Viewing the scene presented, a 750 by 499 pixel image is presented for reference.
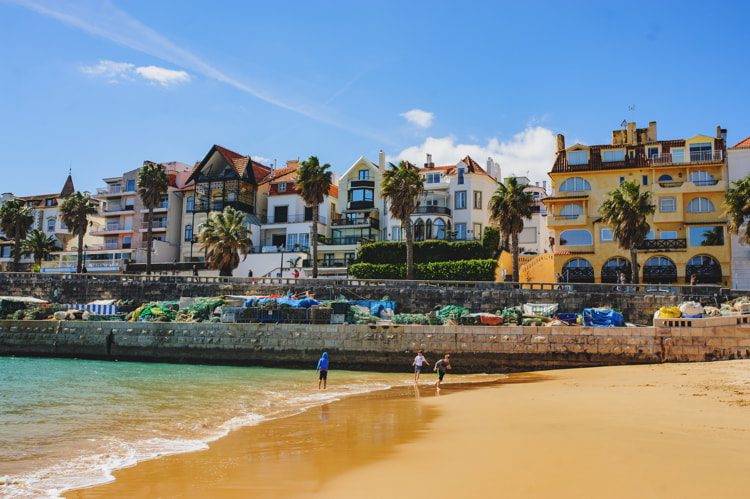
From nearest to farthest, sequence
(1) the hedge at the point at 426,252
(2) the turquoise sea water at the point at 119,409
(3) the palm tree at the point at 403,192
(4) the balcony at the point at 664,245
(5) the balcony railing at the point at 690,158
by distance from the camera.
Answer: (2) the turquoise sea water at the point at 119,409, (4) the balcony at the point at 664,245, (5) the balcony railing at the point at 690,158, (3) the palm tree at the point at 403,192, (1) the hedge at the point at 426,252

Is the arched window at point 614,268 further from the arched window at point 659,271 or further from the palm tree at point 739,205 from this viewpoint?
the palm tree at point 739,205

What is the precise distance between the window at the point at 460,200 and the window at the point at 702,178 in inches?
771

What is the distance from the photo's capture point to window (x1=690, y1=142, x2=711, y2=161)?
46969 millimetres

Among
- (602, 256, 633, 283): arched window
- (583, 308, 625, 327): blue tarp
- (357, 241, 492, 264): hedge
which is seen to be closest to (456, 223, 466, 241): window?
(357, 241, 492, 264): hedge

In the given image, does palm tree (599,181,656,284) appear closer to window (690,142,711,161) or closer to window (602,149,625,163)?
window (690,142,711,161)

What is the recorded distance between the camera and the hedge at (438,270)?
48375 mm

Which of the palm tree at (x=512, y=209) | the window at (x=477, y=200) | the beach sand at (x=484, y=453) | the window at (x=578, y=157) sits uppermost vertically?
the window at (x=578, y=157)

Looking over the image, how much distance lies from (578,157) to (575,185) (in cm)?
266

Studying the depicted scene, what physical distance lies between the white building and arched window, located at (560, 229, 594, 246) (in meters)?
10.2

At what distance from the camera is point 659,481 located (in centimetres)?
805

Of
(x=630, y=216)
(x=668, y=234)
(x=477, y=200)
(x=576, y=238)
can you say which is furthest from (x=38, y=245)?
(x=668, y=234)

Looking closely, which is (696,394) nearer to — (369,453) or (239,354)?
(369,453)

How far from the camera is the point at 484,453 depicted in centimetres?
1021

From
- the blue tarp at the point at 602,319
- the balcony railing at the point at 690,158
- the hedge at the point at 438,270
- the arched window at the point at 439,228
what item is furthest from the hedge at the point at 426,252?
the blue tarp at the point at 602,319
